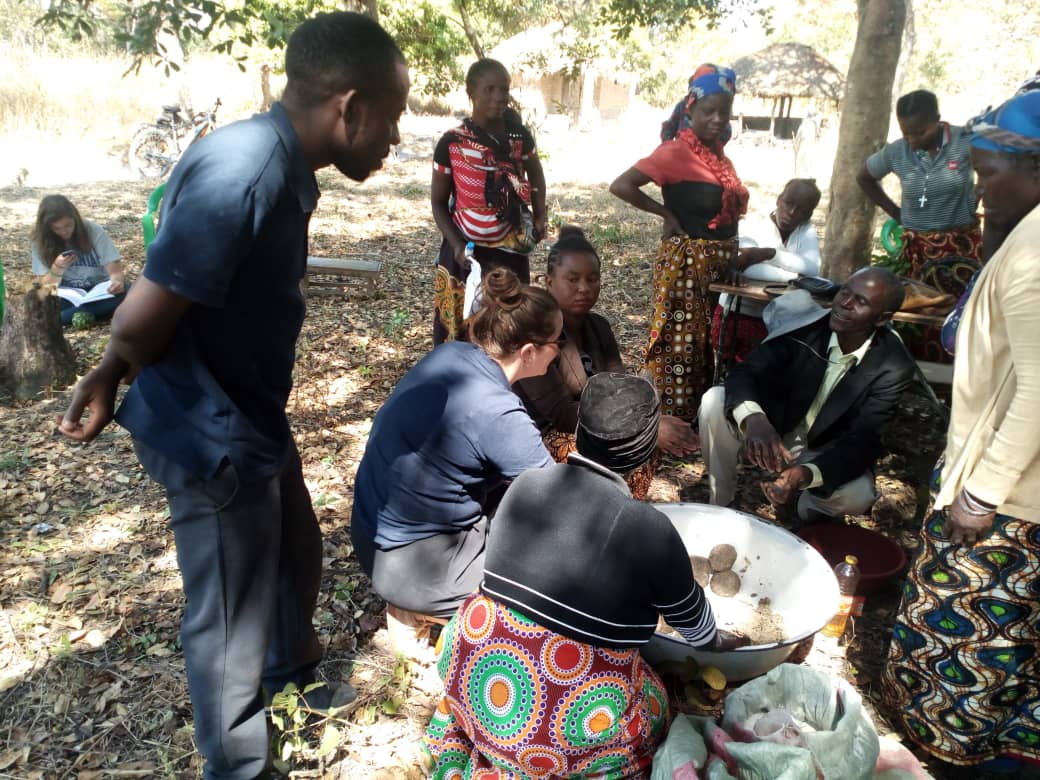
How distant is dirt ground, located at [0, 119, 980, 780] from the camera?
2330mm

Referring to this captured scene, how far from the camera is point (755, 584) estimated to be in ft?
9.19

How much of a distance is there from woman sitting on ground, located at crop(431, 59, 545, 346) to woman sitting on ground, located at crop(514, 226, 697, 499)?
29.7 inches

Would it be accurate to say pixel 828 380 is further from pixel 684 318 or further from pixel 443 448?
pixel 443 448

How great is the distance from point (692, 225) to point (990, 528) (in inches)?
105

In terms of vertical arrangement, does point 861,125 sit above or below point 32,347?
above

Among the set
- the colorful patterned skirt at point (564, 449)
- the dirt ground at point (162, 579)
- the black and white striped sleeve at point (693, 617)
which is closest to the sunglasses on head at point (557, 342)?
the colorful patterned skirt at point (564, 449)

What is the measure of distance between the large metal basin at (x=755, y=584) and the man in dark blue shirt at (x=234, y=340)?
1.27 m

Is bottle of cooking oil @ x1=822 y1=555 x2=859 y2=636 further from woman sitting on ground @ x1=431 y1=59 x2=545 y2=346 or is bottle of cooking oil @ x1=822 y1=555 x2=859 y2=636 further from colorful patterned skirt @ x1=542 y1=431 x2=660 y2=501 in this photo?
woman sitting on ground @ x1=431 y1=59 x2=545 y2=346

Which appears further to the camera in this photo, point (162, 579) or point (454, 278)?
point (454, 278)

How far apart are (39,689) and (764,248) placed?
13.5 ft

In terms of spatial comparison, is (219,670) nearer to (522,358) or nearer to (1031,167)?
(522,358)

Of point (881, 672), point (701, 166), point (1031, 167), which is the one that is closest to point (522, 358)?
point (1031, 167)

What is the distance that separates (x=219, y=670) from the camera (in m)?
1.82

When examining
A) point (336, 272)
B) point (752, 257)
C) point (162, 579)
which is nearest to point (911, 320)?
point (752, 257)
